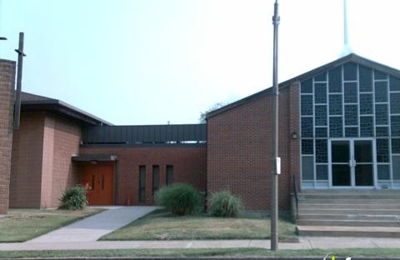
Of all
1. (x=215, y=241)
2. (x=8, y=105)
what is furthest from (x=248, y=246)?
(x=8, y=105)

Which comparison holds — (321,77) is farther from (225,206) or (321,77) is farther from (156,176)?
(156,176)

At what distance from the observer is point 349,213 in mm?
18719

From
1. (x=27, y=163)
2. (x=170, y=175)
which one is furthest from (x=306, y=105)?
(x=27, y=163)

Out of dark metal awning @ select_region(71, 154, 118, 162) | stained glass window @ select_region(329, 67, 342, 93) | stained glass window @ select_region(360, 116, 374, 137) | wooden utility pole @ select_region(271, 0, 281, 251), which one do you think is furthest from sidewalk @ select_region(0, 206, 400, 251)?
dark metal awning @ select_region(71, 154, 118, 162)

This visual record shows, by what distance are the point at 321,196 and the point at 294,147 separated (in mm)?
2314

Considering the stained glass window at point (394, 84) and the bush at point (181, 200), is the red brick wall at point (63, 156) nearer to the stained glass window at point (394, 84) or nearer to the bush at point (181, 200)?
the bush at point (181, 200)

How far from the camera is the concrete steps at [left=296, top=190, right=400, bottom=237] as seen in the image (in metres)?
16.1

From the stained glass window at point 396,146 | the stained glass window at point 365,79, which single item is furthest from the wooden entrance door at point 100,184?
the stained glass window at point 396,146

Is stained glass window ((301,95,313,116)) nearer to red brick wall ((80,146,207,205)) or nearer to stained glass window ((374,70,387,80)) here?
stained glass window ((374,70,387,80))

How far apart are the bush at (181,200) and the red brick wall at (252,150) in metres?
1.79

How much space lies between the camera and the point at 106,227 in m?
18.2

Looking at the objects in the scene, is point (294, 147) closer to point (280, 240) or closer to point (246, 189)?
point (246, 189)

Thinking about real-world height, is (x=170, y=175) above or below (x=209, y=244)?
above

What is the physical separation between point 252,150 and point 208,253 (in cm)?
961
